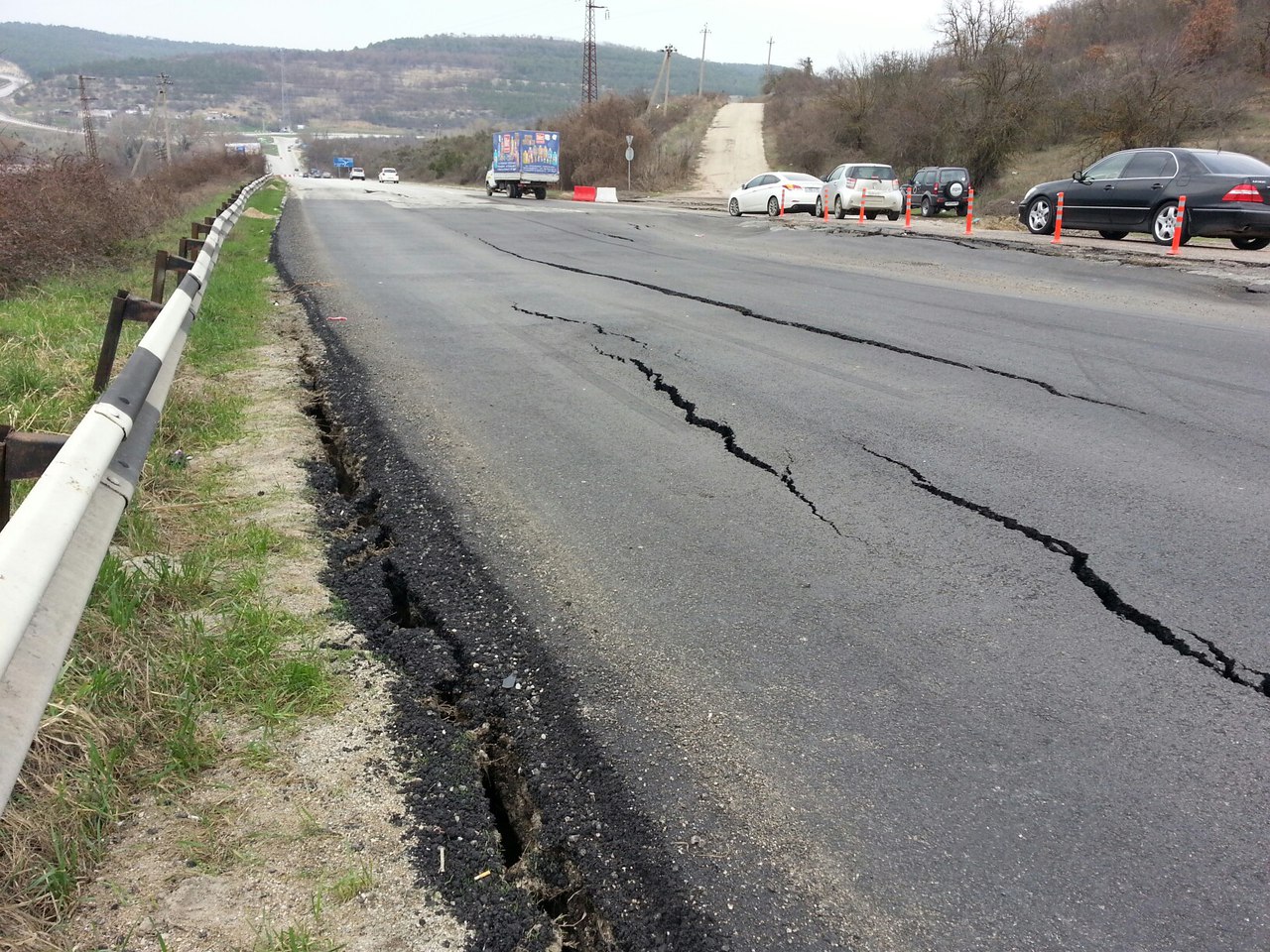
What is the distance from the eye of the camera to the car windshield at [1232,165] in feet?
52.9

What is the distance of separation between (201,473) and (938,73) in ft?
156

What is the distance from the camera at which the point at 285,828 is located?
2.49 metres

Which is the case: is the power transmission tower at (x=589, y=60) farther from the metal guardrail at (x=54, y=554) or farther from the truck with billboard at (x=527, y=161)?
the metal guardrail at (x=54, y=554)

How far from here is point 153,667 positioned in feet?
9.99

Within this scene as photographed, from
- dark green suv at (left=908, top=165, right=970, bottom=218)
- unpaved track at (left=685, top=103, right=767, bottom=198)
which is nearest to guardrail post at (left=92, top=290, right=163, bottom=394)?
dark green suv at (left=908, top=165, right=970, bottom=218)

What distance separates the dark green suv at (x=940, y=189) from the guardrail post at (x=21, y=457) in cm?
3100

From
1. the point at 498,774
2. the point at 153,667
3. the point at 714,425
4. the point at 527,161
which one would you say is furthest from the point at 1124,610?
the point at 527,161

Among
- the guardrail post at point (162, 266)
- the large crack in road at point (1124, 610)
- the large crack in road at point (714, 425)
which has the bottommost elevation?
the large crack in road at point (1124, 610)

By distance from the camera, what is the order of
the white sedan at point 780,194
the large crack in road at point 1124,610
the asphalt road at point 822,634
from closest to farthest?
the asphalt road at point 822,634
the large crack in road at point 1124,610
the white sedan at point 780,194

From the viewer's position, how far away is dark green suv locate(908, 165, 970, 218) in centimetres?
3033

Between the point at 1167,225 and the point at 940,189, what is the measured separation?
14.1 metres

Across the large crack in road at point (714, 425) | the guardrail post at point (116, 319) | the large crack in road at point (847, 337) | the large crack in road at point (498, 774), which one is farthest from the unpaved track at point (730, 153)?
the large crack in road at point (498, 774)

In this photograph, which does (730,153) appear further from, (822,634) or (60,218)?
(822,634)

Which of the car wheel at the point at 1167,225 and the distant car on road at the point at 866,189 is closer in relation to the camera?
the car wheel at the point at 1167,225
